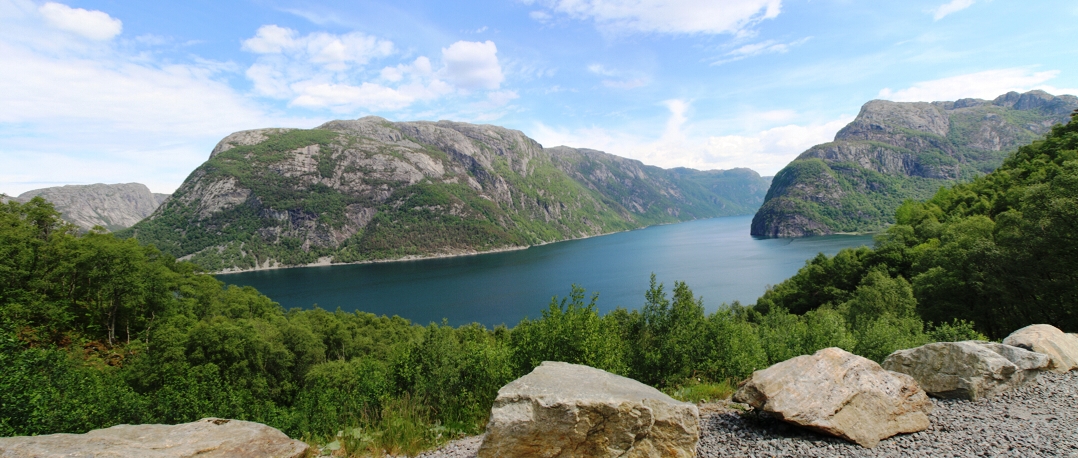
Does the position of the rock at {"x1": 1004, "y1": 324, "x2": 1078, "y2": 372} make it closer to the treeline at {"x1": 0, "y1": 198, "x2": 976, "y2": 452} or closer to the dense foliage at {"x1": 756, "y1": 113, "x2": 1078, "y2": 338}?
the treeline at {"x1": 0, "y1": 198, "x2": 976, "y2": 452}

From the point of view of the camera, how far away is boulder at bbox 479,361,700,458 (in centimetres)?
631

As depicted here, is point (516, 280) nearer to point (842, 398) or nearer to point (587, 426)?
point (842, 398)

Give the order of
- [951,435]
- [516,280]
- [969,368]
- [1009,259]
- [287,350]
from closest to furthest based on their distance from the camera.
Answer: [951,435] < [969,368] < [1009,259] < [287,350] < [516,280]

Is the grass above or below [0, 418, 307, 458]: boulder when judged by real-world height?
below

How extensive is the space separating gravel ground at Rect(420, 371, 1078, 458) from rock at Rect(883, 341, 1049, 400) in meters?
0.22

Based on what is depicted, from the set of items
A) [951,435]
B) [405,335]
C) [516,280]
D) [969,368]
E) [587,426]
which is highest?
[587,426]

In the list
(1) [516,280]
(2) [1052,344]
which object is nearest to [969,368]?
(2) [1052,344]

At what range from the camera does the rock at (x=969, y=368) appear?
8.46 meters

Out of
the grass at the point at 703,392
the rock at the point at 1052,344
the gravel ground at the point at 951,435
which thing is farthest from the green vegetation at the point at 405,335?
the rock at the point at 1052,344

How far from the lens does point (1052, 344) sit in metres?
10.1

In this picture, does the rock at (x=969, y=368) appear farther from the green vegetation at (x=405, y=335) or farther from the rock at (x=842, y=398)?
the green vegetation at (x=405, y=335)

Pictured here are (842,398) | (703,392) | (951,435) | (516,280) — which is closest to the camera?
(951,435)

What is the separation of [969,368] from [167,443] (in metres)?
13.9

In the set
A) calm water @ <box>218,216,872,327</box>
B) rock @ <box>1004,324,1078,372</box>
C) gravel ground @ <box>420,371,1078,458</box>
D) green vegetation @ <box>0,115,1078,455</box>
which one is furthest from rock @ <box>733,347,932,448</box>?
calm water @ <box>218,216,872,327</box>
